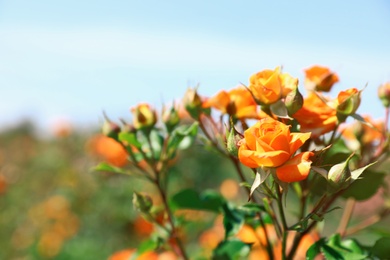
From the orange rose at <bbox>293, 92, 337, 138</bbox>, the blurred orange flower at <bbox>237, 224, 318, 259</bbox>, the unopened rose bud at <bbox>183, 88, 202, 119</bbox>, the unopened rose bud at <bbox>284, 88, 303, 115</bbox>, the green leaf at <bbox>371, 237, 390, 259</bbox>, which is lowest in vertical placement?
the blurred orange flower at <bbox>237, 224, 318, 259</bbox>

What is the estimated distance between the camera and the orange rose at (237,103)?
0.97 metres

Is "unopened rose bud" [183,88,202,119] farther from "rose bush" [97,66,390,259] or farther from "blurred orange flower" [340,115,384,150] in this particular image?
"blurred orange flower" [340,115,384,150]

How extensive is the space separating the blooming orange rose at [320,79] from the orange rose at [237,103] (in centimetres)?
12

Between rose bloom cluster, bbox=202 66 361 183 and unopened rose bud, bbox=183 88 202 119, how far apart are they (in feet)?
0.06

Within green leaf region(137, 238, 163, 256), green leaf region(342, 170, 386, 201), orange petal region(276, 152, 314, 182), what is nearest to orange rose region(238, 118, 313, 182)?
orange petal region(276, 152, 314, 182)

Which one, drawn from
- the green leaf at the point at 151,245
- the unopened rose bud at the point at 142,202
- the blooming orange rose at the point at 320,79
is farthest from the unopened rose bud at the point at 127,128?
the blooming orange rose at the point at 320,79

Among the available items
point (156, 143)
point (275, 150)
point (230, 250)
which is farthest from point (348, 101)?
point (156, 143)

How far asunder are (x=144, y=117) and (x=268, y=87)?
1.03 feet

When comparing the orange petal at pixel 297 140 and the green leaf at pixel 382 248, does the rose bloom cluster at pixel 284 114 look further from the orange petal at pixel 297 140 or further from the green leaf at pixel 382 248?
the green leaf at pixel 382 248

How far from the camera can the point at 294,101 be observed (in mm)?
830

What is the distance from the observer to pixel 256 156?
724 mm

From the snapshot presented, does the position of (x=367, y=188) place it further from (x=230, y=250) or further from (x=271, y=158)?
(x=271, y=158)

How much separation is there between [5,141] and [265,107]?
12.0 meters

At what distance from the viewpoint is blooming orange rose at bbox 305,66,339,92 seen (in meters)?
1.01
